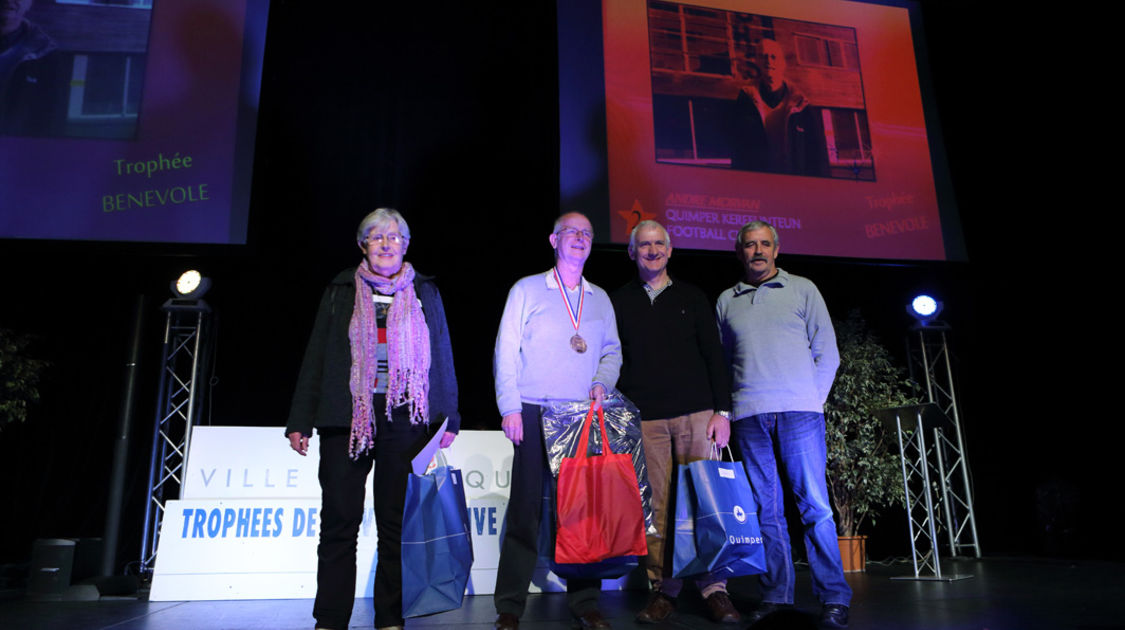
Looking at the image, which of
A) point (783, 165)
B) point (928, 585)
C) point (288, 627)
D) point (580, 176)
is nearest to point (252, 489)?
point (288, 627)

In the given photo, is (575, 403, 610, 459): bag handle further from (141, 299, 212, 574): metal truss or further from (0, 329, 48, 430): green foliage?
(0, 329, 48, 430): green foliage

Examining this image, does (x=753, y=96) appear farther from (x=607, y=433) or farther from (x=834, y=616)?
(x=834, y=616)

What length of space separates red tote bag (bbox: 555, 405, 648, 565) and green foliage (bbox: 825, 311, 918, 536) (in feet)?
8.43

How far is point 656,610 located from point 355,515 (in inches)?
39.3

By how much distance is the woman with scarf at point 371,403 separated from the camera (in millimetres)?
2025

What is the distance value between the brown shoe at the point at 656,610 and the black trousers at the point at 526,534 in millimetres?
180

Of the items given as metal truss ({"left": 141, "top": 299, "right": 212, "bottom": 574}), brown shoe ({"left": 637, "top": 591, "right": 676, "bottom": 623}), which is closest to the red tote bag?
brown shoe ({"left": 637, "top": 591, "right": 676, "bottom": 623})

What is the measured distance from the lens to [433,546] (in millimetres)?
2105

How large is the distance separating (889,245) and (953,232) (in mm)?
486


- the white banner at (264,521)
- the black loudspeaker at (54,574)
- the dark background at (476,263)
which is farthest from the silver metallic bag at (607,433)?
the black loudspeaker at (54,574)

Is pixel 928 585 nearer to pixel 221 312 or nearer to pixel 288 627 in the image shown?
pixel 288 627

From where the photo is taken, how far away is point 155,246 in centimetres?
416

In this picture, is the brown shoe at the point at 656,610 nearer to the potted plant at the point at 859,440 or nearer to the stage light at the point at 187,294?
the potted plant at the point at 859,440

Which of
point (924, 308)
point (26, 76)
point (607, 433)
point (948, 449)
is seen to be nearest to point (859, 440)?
point (924, 308)
